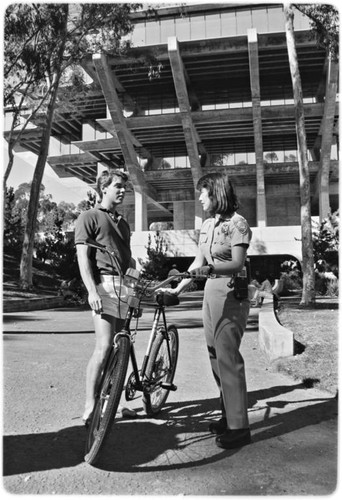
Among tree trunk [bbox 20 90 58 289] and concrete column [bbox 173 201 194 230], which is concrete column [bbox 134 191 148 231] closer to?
concrete column [bbox 173 201 194 230]

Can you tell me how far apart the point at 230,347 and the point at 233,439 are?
565mm

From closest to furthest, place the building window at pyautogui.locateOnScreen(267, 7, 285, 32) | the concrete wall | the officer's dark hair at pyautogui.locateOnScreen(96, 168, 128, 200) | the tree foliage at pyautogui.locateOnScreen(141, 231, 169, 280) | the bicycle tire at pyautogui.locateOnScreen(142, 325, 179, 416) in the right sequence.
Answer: the officer's dark hair at pyautogui.locateOnScreen(96, 168, 128, 200) < the bicycle tire at pyautogui.locateOnScreen(142, 325, 179, 416) < the building window at pyautogui.locateOnScreen(267, 7, 285, 32) < the tree foliage at pyautogui.locateOnScreen(141, 231, 169, 280) < the concrete wall

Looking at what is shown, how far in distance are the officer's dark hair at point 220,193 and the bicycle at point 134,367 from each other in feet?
1.95

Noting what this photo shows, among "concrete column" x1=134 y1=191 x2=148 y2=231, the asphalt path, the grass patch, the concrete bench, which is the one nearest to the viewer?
the asphalt path

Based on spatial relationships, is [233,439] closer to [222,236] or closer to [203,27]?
[222,236]

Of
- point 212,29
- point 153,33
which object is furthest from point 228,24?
point 153,33

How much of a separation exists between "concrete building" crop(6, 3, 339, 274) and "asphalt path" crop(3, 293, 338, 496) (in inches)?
889

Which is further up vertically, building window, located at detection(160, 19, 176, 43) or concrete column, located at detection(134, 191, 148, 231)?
building window, located at detection(160, 19, 176, 43)

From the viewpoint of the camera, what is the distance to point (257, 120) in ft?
96.2

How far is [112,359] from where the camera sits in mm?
2611

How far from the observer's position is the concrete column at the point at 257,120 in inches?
1046

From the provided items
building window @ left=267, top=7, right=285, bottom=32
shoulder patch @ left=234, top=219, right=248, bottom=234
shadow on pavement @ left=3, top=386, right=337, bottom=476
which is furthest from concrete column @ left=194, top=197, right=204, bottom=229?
shoulder patch @ left=234, top=219, right=248, bottom=234


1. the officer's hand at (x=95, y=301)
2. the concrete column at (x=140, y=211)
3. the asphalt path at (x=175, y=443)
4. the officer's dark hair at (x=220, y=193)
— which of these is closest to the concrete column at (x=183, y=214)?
the concrete column at (x=140, y=211)

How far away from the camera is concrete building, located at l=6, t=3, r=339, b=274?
27188mm
